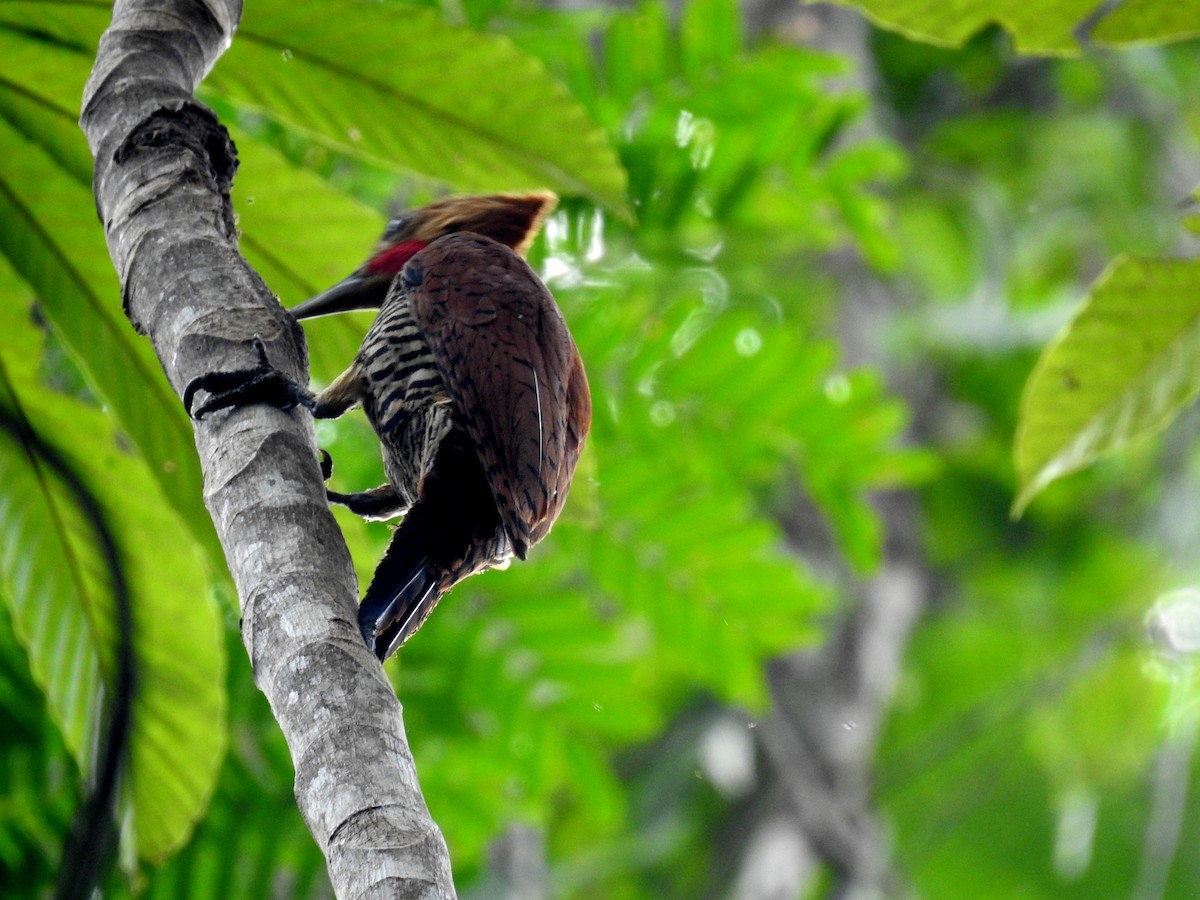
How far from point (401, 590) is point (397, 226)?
790mm

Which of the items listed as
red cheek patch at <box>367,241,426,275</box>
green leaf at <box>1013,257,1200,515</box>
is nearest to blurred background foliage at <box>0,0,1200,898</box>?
red cheek patch at <box>367,241,426,275</box>

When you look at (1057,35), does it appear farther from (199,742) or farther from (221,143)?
(199,742)

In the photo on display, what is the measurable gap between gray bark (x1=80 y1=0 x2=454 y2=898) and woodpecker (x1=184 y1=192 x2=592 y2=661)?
111 millimetres

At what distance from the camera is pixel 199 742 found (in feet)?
7.84

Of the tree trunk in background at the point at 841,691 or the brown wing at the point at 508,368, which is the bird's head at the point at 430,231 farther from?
the tree trunk in background at the point at 841,691

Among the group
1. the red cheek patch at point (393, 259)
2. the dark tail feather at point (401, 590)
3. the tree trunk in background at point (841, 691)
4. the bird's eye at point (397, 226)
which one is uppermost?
the red cheek patch at point (393, 259)

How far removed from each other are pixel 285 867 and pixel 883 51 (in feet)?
26.1

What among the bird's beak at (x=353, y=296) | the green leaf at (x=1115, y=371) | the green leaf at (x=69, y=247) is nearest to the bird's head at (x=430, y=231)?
the bird's beak at (x=353, y=296)

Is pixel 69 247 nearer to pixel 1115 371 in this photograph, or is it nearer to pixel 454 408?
pixel 454 408

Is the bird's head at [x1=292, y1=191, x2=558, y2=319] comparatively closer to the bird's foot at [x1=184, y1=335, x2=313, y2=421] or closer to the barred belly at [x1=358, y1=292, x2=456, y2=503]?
the barred belly at [x1=358, y1=292, x2=456, y2=503]

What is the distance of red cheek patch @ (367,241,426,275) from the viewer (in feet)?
6.78

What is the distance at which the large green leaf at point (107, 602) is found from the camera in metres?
2.27

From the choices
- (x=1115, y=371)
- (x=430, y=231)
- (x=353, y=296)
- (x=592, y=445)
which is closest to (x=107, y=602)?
(x=353, y=296)

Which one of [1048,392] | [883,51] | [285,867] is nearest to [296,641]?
[1048,392]
